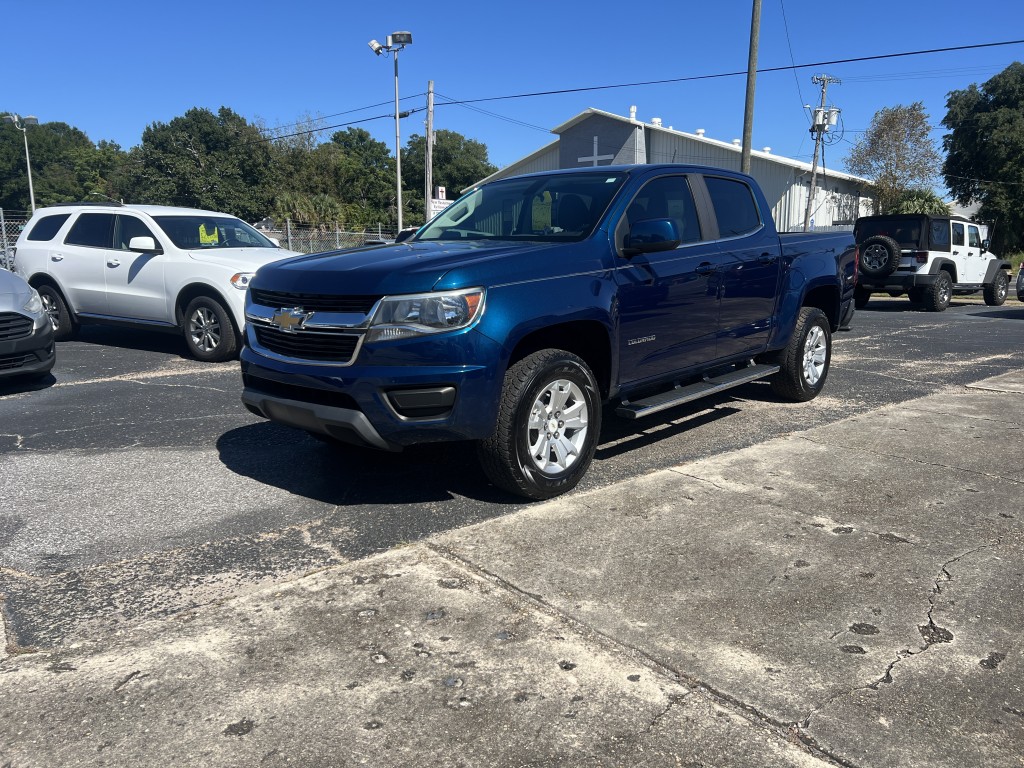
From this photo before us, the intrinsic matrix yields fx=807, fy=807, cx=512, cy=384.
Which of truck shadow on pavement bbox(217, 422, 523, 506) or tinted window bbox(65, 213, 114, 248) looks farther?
tinted window bbox(65, 213, 114, 248)

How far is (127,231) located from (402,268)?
7127 mm

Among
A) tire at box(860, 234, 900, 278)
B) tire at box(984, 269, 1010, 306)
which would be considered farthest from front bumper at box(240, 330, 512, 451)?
tire at box(984, 269, 1010, 306)

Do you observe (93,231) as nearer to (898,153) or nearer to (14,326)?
(14,326)

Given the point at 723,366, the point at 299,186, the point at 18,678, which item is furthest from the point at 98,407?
the point at 299,186

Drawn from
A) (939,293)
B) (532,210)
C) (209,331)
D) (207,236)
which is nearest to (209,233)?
(207,236)

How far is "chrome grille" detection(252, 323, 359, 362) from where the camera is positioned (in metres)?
4.05

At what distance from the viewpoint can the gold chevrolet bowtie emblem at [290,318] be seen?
4.21 m

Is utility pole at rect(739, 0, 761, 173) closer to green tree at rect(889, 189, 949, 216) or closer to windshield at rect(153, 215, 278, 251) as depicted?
windshield at rect(153, 215, 278, 251)

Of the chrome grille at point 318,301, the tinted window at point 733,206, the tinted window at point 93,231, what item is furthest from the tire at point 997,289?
the chrome grille at point 318,301

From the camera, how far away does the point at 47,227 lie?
1040cm

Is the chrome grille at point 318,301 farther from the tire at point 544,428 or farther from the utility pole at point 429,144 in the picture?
the utility pole at point 429,144

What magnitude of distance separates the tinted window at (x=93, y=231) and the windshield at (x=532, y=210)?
593cm

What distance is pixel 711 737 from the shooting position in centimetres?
241

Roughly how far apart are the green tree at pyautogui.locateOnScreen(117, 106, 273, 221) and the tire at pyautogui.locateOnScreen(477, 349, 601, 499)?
196 ft
